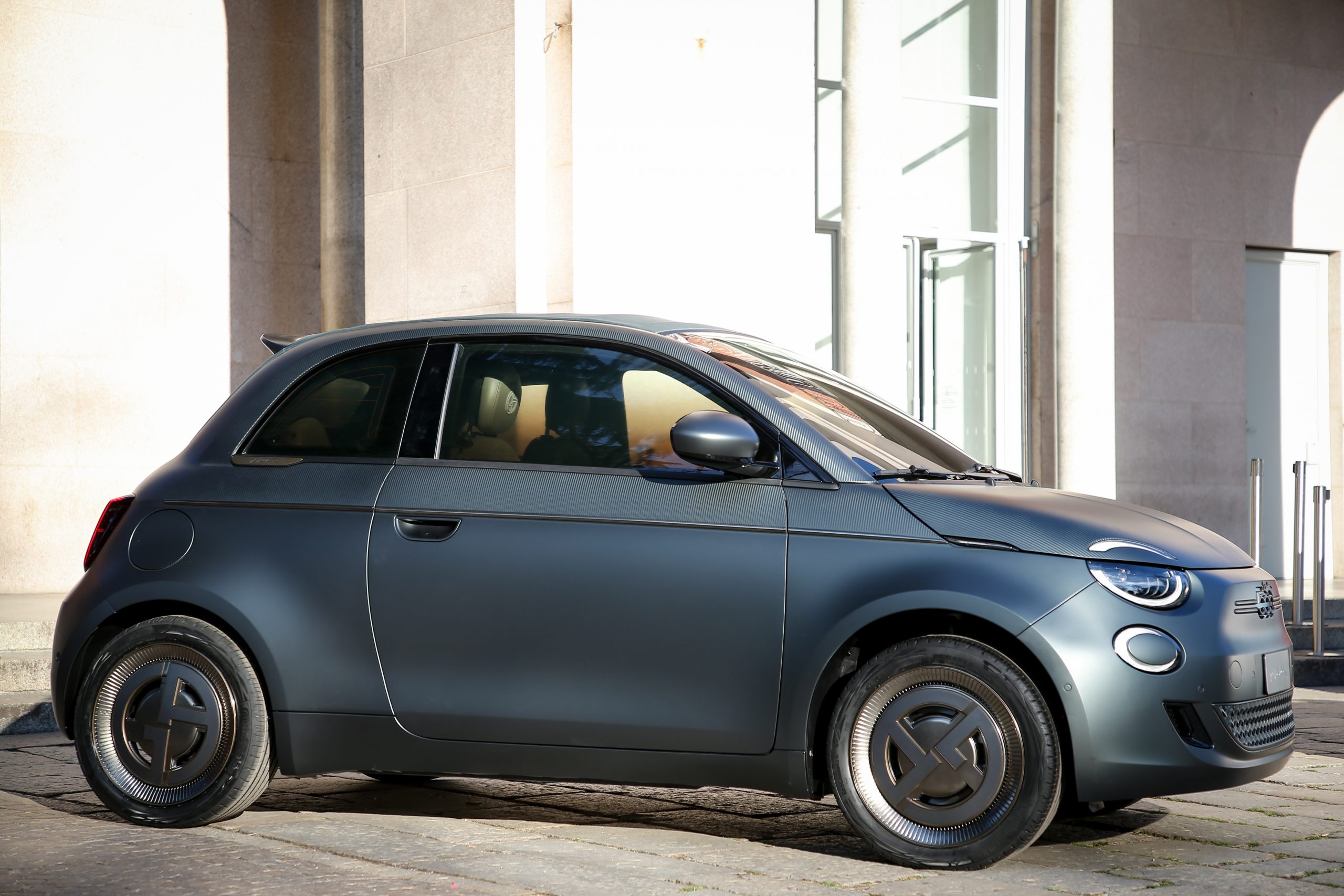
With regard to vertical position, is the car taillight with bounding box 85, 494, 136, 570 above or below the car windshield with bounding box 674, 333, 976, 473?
below

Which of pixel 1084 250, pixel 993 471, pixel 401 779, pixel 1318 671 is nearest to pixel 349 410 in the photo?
pixel 401 779

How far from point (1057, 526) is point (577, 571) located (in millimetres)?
1430

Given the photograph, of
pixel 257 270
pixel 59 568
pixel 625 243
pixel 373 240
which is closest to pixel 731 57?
pixel 625 243

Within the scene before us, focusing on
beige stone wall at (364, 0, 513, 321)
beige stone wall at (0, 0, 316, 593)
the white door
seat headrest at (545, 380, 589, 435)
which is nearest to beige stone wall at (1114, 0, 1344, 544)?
the white door

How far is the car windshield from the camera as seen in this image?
16.4ft

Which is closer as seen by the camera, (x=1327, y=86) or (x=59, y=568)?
(x=59, y=568)

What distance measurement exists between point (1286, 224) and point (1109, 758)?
13.8 m

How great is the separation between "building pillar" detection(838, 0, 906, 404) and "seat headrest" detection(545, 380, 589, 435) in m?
6.94

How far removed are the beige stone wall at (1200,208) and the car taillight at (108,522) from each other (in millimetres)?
12092

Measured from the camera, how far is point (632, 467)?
4.95 meters

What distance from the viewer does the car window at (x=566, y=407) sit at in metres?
5.01

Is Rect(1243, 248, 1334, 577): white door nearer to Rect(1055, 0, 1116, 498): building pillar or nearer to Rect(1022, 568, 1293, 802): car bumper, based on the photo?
Rect(1055, 0, 1116, 498): building pillar

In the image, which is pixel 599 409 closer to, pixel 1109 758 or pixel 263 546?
pixel 263 546

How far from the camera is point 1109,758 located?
4.45m
